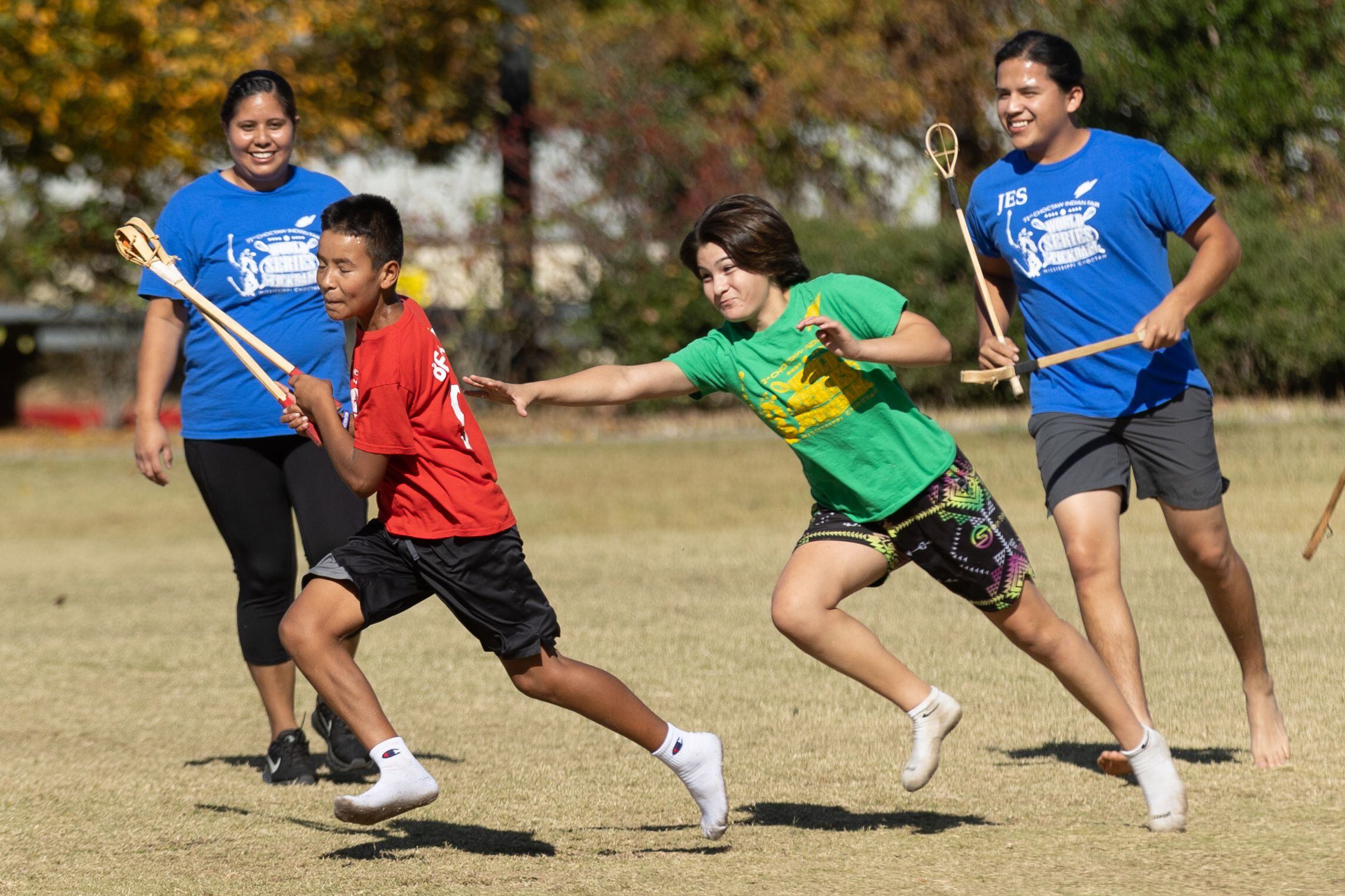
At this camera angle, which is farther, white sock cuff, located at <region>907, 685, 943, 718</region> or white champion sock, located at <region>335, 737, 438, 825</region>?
white sock cuff, located at <region>907, 685, 943, 718</region>

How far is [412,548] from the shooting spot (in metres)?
4.45

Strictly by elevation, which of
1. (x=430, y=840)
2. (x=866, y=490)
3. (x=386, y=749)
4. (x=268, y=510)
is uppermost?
(x=866, y=490)

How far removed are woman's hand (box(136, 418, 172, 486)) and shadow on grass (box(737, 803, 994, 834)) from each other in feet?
6.96

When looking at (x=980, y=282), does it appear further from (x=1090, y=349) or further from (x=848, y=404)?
(x=848, y=404)

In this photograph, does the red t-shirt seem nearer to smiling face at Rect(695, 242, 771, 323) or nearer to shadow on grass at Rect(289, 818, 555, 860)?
smiling face at Rect(695, 242, 771, 323)

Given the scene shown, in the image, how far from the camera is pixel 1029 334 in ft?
17.3

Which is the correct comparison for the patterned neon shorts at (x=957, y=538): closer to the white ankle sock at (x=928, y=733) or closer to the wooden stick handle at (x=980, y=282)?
the white ankle sock at (x=928, y=733)

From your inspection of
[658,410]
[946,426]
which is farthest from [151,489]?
[946,426]

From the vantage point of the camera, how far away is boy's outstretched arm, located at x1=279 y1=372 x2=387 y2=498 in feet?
14.1

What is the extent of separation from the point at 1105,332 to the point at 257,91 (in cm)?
260

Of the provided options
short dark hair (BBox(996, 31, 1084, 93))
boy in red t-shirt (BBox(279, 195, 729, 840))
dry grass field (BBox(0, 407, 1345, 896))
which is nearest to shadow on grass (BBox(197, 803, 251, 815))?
dry grass field (BBox(0, 407, 1345, 896))

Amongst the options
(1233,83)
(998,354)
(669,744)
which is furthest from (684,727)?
(1233,83)

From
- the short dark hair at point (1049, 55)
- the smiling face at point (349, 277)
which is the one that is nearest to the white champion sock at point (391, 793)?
the smiling face at point (349, 277)

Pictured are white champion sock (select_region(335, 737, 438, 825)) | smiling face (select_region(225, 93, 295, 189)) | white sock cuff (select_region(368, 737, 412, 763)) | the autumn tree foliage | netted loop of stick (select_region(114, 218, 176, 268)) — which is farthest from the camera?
the autumn tree foliage
